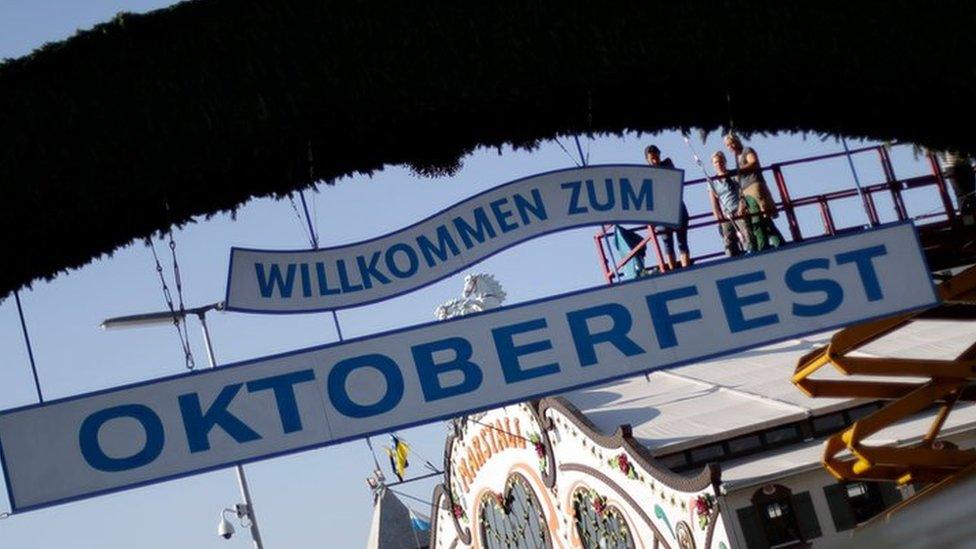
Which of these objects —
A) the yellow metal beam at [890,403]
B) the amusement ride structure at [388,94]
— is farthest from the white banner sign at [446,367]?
the yellow metal beam at [890,403]

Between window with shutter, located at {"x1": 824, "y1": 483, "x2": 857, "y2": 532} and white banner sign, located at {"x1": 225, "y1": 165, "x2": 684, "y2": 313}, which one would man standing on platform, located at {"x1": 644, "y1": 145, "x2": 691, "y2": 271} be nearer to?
white banner sign, located at {"x1": 225, "y1": 165, "x2": 684, "y2": 313}

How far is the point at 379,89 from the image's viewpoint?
324 inches

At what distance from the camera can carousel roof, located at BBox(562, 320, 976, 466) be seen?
1598 cm

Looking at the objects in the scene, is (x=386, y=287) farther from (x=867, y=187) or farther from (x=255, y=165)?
(x=867, y=187)

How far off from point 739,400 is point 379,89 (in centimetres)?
1004

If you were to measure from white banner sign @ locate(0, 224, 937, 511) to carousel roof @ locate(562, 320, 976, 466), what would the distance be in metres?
7.02

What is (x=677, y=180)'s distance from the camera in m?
8.88

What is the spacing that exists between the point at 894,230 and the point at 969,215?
3381 mm

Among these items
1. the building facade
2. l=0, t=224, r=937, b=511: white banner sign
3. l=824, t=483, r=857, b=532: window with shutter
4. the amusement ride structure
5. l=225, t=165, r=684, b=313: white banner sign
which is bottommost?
l=824, t=483, r=857, b=532: window with shutter

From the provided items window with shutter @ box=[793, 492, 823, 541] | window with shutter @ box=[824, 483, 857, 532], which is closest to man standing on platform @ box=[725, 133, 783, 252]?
window with shutter @ box=[793, 492, 823, 541]

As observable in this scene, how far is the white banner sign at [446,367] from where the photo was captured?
23.7ft

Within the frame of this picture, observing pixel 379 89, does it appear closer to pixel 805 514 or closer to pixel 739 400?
pixel 805 514

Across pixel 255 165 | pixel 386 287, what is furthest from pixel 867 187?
pixel 255 165

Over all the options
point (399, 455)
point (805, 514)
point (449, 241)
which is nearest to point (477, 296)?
point (399, 455)
